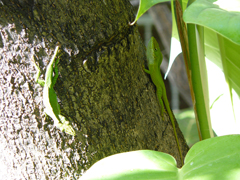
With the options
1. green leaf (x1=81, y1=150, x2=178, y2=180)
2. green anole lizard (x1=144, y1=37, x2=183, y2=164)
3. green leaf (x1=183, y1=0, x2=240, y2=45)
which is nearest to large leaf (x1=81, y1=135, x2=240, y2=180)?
green leaf (x1=81, y1=150, x2=178, y2=180)

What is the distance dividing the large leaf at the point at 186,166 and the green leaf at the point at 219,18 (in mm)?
233

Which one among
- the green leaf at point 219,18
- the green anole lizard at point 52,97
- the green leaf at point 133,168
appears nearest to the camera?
the green leaf at point 219,18

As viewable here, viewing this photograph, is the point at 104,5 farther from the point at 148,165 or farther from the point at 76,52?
the point at 148,165

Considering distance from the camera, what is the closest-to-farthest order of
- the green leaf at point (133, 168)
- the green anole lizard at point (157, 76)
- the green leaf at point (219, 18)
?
the green leaf at point (219, 18) → the green leaf at point (133, 168) → the green anole lizard at point (157, 76)

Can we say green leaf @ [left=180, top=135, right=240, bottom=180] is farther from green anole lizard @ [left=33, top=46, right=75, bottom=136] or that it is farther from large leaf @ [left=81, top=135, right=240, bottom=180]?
green anole lizard @ [left=33, top=46, right=75, bottom=136]

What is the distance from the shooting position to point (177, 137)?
105 centimetres

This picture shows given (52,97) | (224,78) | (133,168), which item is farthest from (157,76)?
(133,168)

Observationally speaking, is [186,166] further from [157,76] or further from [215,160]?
[157,76]

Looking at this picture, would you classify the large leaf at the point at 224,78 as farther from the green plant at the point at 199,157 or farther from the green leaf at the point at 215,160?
the green leaf at the point at 215,160

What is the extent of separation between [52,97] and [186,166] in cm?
47

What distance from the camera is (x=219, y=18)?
0.42 metres

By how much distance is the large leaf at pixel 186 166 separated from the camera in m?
0.46

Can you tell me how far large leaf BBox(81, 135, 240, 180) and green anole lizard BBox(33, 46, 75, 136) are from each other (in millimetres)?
273

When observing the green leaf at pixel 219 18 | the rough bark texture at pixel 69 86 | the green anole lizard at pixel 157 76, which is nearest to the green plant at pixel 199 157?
the green leaf at pixel 219 18
